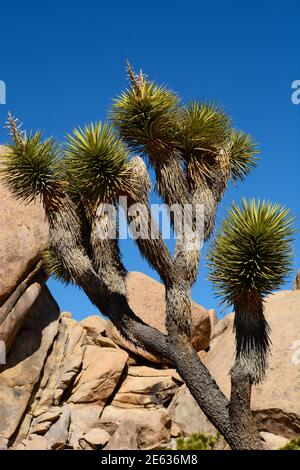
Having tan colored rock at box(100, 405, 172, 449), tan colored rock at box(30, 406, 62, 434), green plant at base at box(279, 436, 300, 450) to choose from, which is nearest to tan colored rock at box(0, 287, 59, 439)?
tan colored rock at box(30, 406, 62, 434)

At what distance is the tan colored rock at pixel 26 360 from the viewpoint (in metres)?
14.8

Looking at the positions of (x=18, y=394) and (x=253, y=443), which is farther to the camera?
(x=18, y=394)

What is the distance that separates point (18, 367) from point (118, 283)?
6503 mm

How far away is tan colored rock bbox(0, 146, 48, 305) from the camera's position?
1539 centimetres

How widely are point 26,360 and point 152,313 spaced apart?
435 centimetres

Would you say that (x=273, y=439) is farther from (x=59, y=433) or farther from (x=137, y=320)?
(x=59, y=433)

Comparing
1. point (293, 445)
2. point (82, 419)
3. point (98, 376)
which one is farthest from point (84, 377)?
point (293, 445)

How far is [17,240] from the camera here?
619 inches

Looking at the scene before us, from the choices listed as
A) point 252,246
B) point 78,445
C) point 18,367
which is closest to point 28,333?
point 18,367

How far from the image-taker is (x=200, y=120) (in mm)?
11086

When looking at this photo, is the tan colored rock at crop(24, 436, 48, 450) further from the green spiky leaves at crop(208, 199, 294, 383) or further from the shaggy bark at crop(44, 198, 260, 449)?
the green spiky leaves at crop(208, 199, 294, 383)

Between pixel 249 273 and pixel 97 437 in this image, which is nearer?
pixel 249 273

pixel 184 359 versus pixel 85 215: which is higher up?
pixel 85 215
